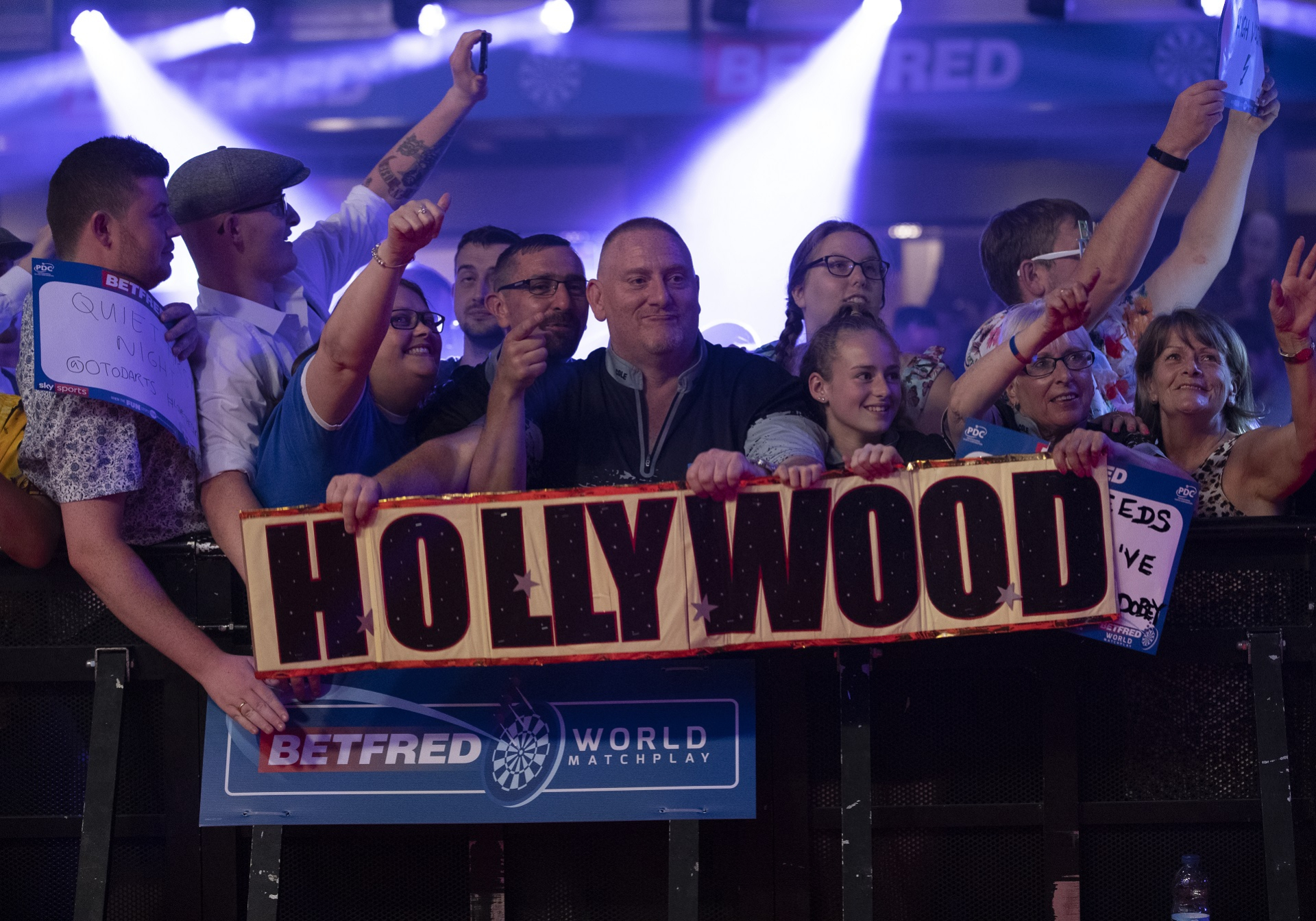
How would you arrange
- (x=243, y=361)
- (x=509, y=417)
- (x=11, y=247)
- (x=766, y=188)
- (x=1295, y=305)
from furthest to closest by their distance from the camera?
(x=766, y=188) → (x=11, y=247) → (x=243, y=361) → (x=509, y=417) → (x=1295, y=305)

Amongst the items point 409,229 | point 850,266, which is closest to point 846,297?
point 850,266

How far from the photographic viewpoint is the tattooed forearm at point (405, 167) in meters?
3.68

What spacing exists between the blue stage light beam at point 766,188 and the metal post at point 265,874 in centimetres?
672

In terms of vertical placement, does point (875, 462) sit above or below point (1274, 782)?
above

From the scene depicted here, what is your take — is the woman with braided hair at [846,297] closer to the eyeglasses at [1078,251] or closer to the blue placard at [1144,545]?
the eyeglasses at [1078,251]

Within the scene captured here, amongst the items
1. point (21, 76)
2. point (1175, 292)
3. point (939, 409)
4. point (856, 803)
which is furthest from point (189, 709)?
point (21, 76)

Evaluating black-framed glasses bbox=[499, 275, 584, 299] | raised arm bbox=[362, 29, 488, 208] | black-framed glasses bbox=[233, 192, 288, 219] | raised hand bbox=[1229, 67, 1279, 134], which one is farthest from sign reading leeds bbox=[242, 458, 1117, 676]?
raised hand bbox=[1229, 67, 1279, 134]

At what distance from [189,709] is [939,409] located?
1881 millimetres

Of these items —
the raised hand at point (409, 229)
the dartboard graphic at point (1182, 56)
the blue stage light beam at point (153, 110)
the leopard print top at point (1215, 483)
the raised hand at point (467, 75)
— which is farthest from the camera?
the blue stage light beam at point (153, 110)

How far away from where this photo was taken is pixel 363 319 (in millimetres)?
2141

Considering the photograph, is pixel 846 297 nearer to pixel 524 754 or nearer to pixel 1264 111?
pixel 1264 111

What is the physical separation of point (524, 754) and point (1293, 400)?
5.67ft

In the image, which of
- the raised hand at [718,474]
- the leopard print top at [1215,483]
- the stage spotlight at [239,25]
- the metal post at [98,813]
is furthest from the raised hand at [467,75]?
the stage spotlight at [239,25]

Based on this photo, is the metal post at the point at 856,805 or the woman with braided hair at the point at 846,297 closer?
the metal post at the point at 856,805
